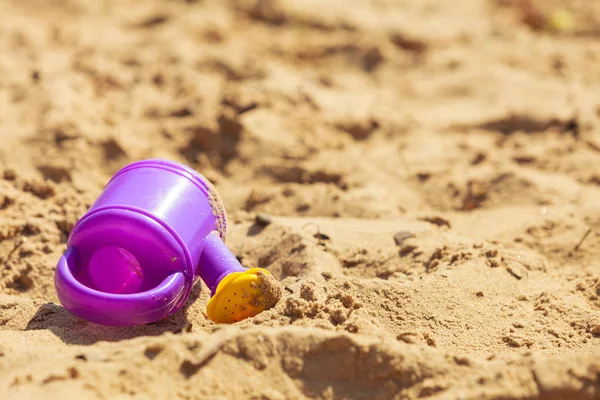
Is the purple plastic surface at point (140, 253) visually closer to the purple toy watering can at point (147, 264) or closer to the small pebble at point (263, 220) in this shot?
the purple toy watering can at point (147, 264)

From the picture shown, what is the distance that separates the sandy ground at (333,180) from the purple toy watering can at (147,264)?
0.32 ft

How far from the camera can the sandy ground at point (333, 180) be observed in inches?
67.3

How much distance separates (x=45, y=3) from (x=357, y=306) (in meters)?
3.81

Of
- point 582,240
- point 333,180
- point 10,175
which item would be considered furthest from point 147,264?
point 582,240

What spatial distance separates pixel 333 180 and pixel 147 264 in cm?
136

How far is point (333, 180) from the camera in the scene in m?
3.26

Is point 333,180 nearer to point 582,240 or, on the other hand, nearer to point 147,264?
point 582,240

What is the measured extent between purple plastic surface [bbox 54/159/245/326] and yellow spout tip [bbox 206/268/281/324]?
0.10 m

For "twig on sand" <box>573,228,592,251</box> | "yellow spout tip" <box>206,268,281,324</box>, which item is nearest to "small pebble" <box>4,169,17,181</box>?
"yellow spout tip" <box>206,268,281,324</box>

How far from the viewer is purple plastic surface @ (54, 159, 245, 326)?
1.97 metres

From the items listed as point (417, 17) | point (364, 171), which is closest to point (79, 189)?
point (364, 171)

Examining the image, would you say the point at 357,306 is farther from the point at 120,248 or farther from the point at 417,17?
the point at 417,17

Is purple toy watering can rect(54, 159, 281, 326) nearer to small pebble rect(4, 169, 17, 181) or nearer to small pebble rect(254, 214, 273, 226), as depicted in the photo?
small pebble rect(254, 214, 273, 226)

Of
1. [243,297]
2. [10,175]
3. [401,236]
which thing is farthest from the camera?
[10,175]
